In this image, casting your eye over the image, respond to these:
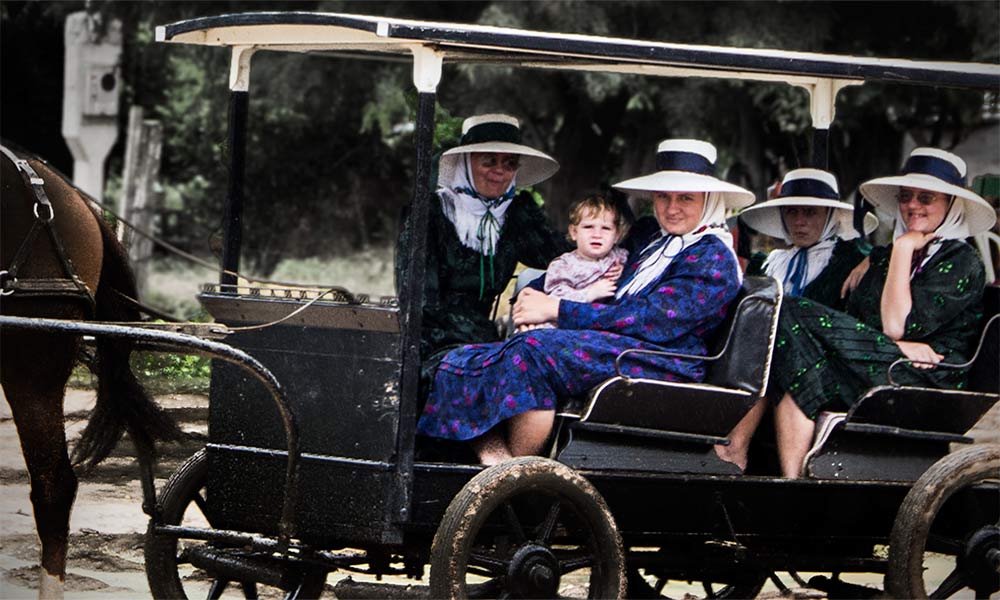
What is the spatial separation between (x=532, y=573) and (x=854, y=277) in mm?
2077

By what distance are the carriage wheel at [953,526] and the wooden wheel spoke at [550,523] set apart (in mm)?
1318

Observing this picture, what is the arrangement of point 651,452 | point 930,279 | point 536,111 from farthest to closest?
point 536,111 → point 930,279 → point 651,452

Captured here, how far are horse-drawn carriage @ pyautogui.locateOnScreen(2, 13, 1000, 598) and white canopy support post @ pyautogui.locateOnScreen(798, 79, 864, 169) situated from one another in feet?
1.73

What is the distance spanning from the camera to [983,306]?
6.12 meters

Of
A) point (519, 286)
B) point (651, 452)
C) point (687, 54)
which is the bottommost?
point (651, 452)

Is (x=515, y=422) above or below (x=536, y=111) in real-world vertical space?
below

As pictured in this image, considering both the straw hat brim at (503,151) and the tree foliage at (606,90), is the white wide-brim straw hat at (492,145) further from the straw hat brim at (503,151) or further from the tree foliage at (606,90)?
the tree foliage at (606,90)

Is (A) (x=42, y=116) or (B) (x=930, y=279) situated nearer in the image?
(B) (x=930, y=279)

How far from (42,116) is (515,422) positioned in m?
13.2

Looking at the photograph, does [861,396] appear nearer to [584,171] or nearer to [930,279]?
[930,279]

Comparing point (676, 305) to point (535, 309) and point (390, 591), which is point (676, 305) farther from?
point (390, 591)

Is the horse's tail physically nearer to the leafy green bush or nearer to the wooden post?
the leafy green bush

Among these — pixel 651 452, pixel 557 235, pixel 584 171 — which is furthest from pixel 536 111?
pixel 651 452

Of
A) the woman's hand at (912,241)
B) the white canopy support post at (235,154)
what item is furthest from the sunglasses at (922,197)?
the white canopy support post at (235,154)
